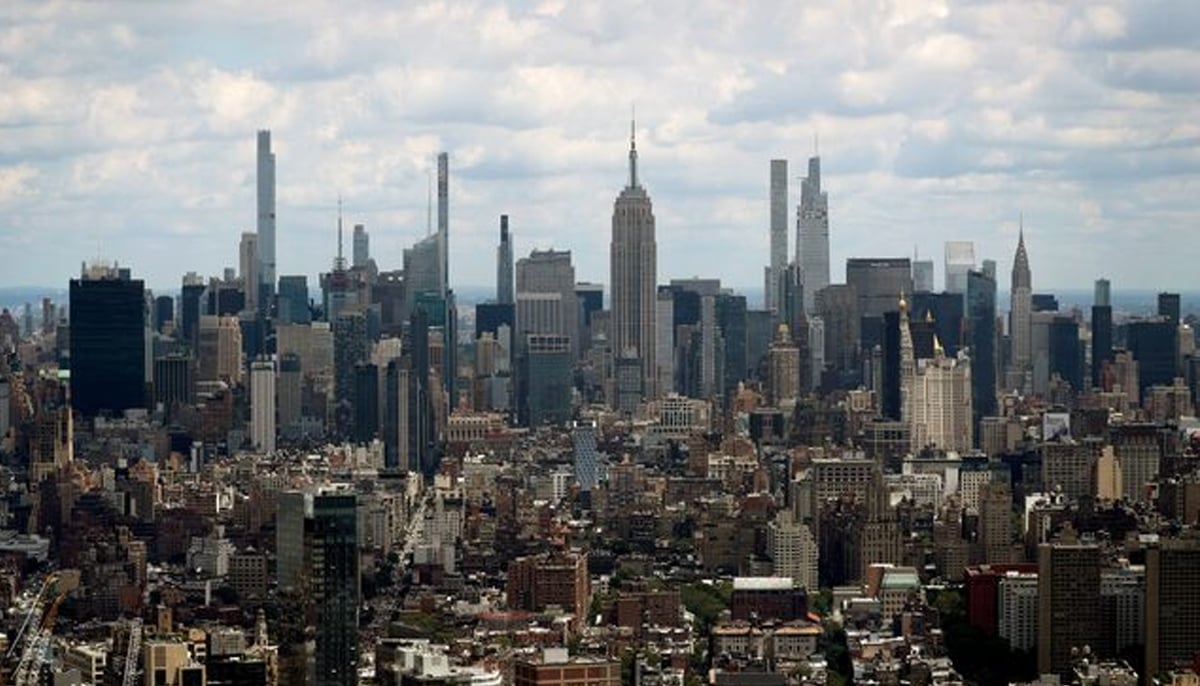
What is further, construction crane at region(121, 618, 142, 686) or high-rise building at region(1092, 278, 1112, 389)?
high-rise building at region(1092, 278, 1112, 389)

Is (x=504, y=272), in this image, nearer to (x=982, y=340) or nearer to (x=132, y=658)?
(x=982, y=340)

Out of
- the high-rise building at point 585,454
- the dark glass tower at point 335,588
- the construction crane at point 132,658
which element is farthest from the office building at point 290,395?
the construction crane at point 132,658

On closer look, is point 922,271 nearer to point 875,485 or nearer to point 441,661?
point 875,485

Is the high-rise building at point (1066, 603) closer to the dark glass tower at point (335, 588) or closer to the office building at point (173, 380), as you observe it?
the dark glass tower at point (335, 588)

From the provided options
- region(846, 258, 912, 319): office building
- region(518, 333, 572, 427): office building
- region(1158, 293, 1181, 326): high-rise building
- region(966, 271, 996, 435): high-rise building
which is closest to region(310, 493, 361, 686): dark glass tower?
region(1158, 293, 1181, 326): high-rise building

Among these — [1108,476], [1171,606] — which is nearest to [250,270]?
[1108,476]

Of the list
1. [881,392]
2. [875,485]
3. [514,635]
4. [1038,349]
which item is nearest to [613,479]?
[875,485]

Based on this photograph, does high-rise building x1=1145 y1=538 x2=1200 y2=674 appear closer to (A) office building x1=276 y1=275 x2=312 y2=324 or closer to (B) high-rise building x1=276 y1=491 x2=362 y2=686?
(B) high-rise building x1=276 y1=491 x2=362 y2=686
